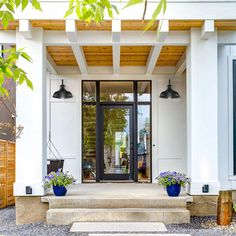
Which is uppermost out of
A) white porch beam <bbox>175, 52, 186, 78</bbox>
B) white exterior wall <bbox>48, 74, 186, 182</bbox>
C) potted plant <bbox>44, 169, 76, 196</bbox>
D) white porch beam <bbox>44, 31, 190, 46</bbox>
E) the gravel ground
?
white porch beam <bbox>44, 31, 190, 46</bbox>

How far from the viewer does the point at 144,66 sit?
8.59m

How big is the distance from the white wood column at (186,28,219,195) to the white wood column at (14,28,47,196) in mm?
2496

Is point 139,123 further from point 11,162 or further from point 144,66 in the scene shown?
point 11,162

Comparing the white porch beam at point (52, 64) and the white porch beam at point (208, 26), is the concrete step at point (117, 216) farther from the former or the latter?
the white porch beam at point (52, 64)

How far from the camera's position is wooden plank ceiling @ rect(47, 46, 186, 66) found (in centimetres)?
703

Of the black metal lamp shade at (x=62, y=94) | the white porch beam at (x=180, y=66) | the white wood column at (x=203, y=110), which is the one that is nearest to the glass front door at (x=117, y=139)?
the black metal lamp shade at (x=62, y=94)

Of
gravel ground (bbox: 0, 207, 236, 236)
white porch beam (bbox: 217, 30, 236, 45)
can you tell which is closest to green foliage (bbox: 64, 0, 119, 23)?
gravel ground (bbox: 0, 207, 236, 236)

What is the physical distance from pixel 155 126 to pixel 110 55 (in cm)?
222

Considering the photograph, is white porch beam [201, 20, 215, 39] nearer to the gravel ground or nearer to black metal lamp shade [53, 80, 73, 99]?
the gravel ground

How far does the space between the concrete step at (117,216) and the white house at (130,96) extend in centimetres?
49

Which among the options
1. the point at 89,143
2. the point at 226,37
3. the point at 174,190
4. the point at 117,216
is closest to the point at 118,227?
the point at 117,216

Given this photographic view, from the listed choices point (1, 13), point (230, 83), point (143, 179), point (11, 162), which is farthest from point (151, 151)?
point (1, 13)

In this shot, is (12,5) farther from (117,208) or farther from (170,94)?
(170,94)

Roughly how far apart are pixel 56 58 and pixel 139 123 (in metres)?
2.62
